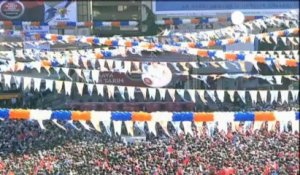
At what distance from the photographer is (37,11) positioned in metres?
37.5

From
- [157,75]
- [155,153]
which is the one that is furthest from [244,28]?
[155,153]

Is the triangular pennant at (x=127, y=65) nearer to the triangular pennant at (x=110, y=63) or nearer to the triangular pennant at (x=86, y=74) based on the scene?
the triangular pennant at (x=110, y=63)

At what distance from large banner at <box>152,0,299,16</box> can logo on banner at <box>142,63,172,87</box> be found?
20704 millimetres

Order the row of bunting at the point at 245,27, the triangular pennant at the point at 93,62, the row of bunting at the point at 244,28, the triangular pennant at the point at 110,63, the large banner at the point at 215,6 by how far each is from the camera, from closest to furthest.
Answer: the triangular pennant at the point at 93,62 < the triangular pennant at the point at 110,63 < the row of bunting at the point at 244,28 < the row of bunting at the point at 245,27 < the large banner at the point at 215,6

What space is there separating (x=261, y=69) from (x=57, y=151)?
17302 mm

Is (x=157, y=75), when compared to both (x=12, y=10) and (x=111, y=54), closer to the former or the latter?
(x=111, y=54)

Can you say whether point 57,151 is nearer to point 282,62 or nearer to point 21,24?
point 282,62

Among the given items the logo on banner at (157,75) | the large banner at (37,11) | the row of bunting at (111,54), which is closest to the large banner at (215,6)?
the large banner at (37,11)

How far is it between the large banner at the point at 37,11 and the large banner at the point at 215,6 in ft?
23.2

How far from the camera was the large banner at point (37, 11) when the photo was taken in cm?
3653

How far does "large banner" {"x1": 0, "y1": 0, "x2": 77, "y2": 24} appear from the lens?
3653cm

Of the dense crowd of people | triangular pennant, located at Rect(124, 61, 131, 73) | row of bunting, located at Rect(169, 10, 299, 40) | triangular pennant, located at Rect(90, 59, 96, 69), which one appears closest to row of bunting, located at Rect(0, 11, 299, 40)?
row of bunting, located at Rect(169, 10, 299, 40)

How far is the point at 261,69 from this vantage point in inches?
1396

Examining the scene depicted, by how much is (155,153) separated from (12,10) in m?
19.7
